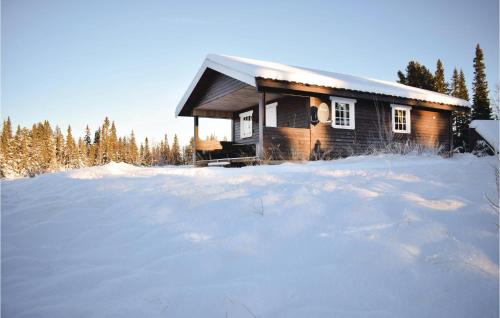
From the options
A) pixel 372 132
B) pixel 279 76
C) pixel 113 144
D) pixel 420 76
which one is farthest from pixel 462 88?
pixel 113 144

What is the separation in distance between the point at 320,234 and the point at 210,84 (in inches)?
405

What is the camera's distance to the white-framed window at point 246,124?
44.9 ft

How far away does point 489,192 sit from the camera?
3.04 meters

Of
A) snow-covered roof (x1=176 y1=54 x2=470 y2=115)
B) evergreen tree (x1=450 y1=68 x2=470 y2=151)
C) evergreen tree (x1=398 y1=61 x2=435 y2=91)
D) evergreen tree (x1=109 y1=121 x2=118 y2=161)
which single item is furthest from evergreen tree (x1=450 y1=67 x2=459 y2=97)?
evergreen tree (x1=109 y1=121 x2=118 y2=161)

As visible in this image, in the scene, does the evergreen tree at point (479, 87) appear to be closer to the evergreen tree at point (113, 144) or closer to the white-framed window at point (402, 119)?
the white-framed window at point (402, 119)

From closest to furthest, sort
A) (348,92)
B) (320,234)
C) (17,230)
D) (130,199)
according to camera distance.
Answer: (320,234) → (17,230) → (130,199) → (348,92)

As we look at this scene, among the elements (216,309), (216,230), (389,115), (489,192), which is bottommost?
(216,309)

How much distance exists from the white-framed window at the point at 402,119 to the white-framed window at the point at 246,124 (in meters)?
5.96

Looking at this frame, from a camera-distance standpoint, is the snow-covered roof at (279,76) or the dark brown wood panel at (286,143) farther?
the dark brown wood panel at (286,143)

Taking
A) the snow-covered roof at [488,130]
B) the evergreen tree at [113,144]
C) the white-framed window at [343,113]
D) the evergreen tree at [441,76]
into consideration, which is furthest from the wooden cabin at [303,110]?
the evergreen tree at [113,144]

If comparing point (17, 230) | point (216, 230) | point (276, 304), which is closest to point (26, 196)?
point (17, 230)

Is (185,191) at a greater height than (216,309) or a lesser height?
greater

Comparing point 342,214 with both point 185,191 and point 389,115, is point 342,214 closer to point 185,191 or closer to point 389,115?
point 185,191

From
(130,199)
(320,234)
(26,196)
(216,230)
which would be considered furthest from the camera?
(26,196)
